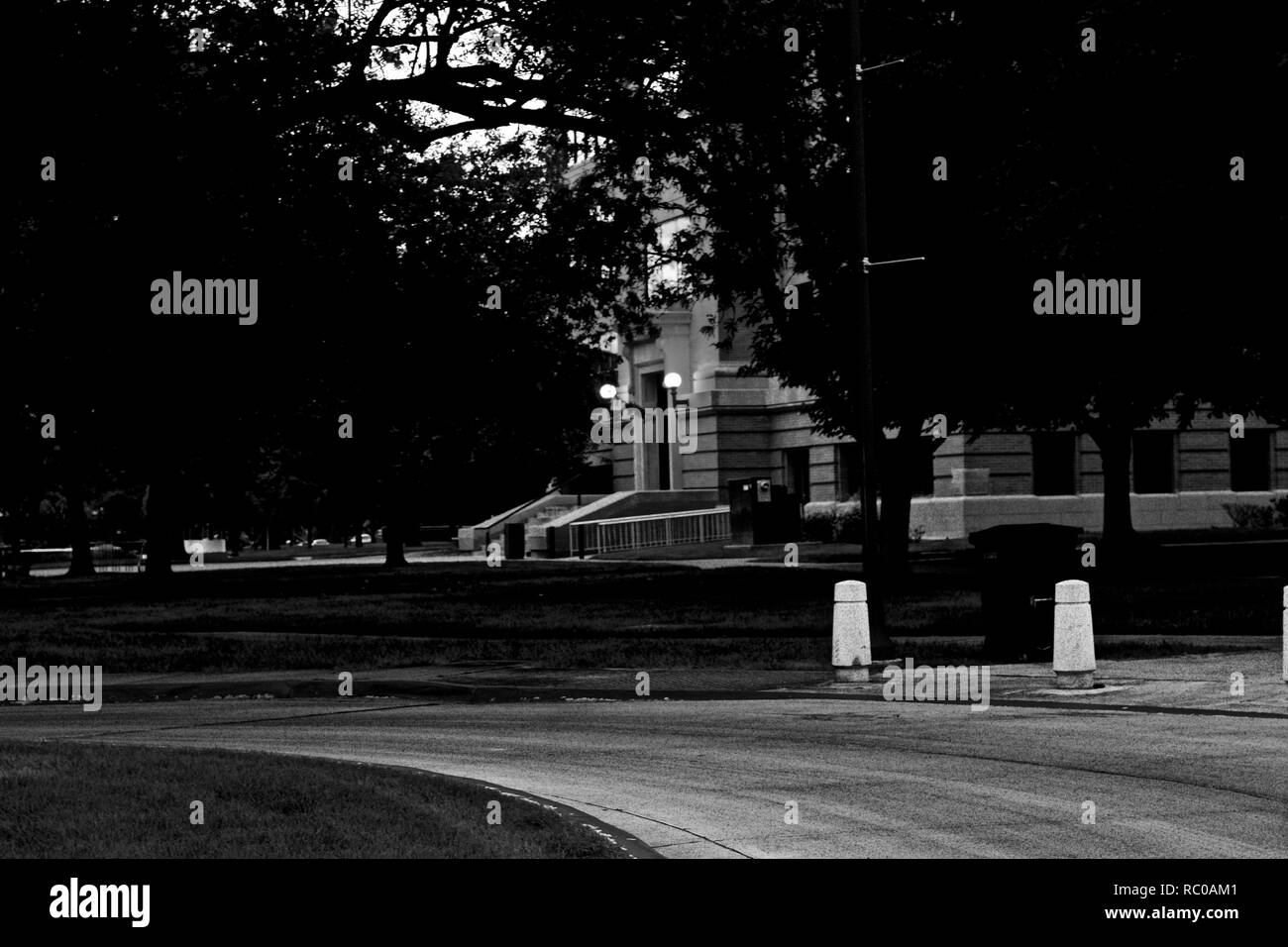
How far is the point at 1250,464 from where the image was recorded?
54.0 metres

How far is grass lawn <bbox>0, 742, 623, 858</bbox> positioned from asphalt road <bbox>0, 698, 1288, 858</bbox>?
688mm

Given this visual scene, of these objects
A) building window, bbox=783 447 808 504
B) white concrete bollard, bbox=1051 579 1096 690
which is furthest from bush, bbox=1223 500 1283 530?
white concrete bollard, bbox=1051 579 1096 690

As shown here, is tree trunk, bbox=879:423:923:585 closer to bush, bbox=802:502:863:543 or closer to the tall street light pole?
the tall street light pole

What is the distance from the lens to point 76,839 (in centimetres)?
866

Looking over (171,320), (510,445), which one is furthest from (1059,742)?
(510,445)

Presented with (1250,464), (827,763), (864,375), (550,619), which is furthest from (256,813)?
(1250,464)

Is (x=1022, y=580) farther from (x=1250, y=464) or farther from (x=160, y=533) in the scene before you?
(x=1250, y=464)

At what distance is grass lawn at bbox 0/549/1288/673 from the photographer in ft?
74.3

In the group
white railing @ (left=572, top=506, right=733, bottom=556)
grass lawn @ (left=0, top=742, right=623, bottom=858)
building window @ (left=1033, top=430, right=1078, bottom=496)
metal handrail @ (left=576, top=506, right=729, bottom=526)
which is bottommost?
grass lawn @ (left=0, top=742, right=623, bottom=858)

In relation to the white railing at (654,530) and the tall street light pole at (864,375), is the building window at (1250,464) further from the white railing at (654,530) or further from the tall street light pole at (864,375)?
A: the tall street light pole at (864,375)

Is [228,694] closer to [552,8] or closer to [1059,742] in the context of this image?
[1059,742]

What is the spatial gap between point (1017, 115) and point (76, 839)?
70.3ft

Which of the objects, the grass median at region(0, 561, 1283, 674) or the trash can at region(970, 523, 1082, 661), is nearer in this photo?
the trash can at region(970, 523, 1082, 661)

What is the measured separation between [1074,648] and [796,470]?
4181cm
